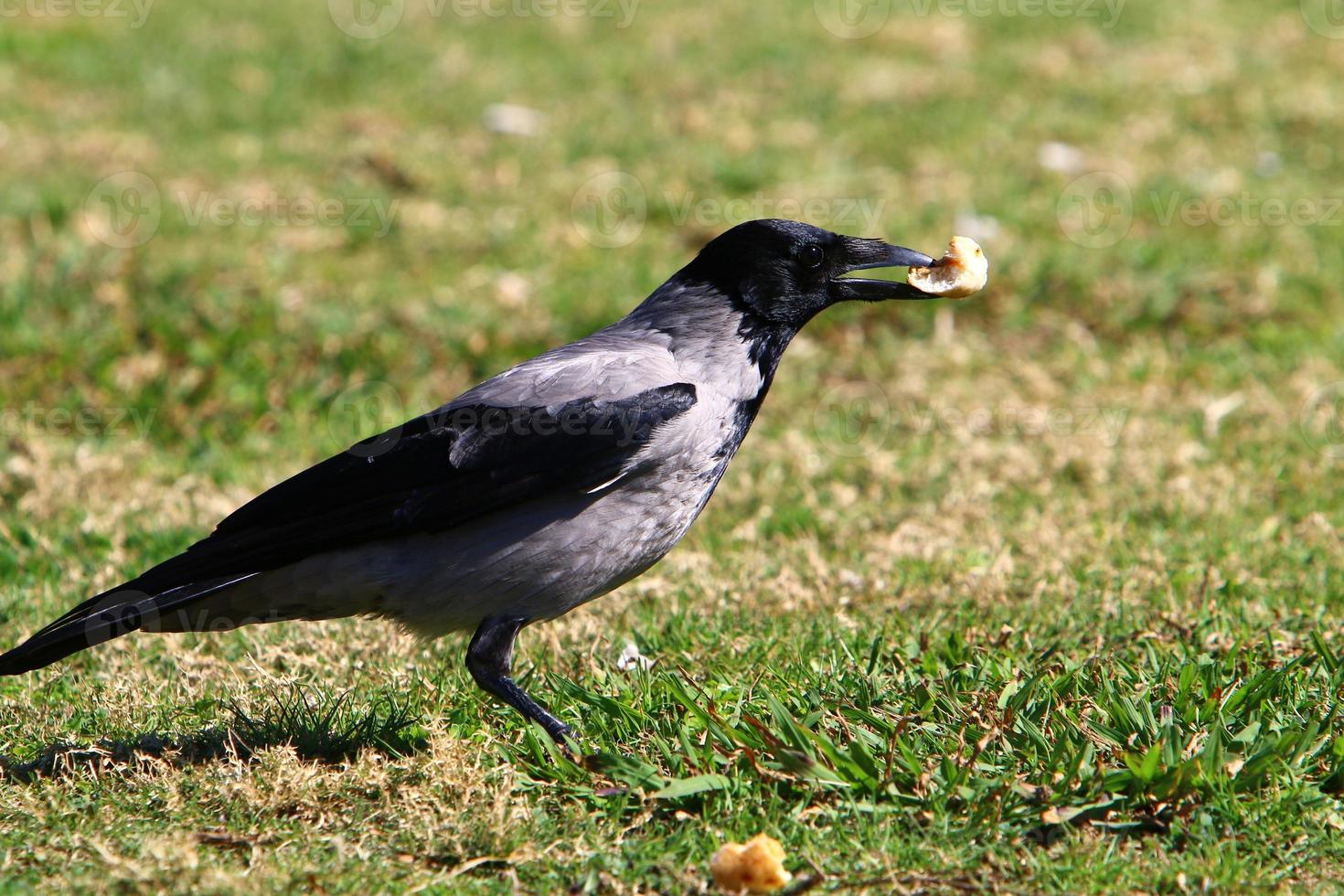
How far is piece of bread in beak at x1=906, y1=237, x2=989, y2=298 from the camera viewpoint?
15.0ft

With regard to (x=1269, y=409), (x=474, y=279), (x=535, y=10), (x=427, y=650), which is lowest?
(x=1269, y=409)

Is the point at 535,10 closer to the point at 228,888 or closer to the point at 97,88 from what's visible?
the point at 97,88

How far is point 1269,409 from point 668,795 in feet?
14.6

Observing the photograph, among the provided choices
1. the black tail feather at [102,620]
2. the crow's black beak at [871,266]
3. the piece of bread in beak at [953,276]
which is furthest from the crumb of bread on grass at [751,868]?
the piece of bread in beak at [953,276]

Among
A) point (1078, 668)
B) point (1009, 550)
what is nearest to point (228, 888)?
point (1078, 668)

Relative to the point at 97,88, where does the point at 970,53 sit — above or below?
below

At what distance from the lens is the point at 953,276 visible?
460 cm

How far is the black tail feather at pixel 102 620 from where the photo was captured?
3832 millimetres

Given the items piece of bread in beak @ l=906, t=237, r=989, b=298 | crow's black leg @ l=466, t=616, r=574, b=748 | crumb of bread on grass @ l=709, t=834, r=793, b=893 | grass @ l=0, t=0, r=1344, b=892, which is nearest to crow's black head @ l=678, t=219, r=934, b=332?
piece of bread in beak @ l=906, t=237, r=989, b=298

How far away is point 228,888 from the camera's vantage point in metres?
3.03

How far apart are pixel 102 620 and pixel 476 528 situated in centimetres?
100

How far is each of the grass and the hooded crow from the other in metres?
0.28

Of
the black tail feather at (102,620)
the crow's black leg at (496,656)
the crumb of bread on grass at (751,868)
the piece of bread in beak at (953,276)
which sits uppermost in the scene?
the piece of bread in beak at (953,276)

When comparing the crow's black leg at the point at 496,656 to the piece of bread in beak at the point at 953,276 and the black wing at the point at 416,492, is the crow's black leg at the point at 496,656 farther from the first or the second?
the piece of bread in beak at the point at 953,276
